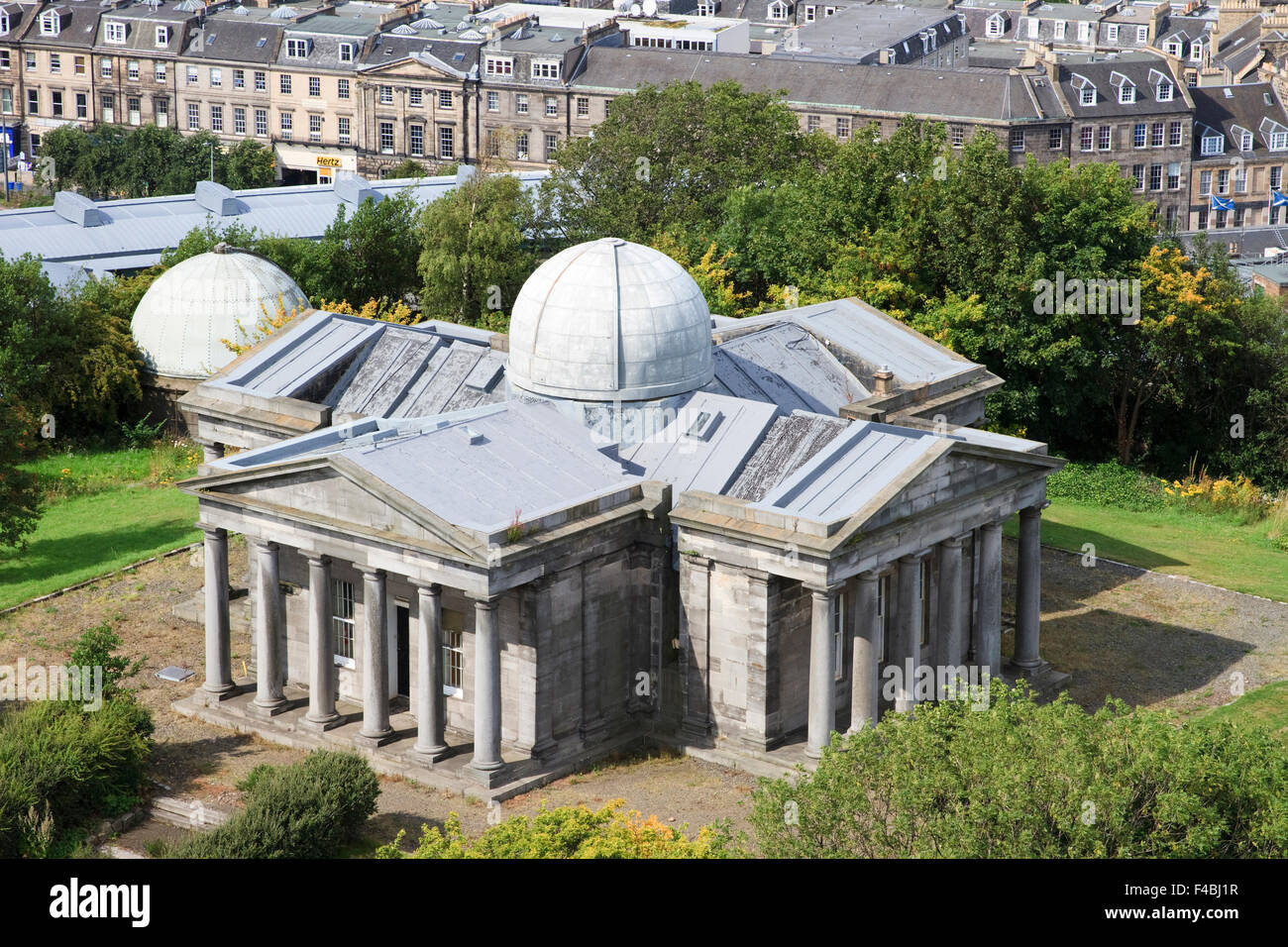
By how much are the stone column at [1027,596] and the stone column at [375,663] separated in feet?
54.2

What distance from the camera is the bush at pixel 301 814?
38406 millimetres

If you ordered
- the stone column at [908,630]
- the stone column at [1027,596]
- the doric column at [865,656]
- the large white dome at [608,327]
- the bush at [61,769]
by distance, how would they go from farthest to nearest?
the stone column at [1027,596] → the large white dome at [608,327] → the stone column at [908,630] → the doric column at [865,656] → the bush at [61,769]

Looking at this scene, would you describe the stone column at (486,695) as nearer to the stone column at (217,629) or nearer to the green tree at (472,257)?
the stone column at (217,629)

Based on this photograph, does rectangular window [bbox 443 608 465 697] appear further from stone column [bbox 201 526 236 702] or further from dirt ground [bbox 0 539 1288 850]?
stone column [bbox 201 526 236 702]

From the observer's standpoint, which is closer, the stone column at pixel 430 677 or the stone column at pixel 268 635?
the stone column at pixel 430 677

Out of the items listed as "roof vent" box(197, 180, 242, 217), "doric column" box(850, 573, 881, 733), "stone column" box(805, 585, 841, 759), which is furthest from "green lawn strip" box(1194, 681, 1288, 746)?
"roof vent" box(197, 180, 242, 217)

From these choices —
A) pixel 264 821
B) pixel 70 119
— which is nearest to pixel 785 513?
pixel 264 821

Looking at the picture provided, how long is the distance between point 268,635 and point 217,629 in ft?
6.80

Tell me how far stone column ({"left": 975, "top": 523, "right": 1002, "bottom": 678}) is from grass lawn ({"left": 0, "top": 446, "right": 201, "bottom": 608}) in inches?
1058

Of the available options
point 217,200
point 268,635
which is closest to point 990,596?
point 268,635

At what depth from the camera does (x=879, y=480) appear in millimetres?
44094

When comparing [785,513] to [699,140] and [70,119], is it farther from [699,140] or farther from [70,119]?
[70,119]

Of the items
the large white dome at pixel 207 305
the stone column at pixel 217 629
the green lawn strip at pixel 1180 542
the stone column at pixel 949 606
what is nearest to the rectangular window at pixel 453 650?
the stone column at pixel 217 629

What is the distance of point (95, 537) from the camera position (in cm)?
6331
